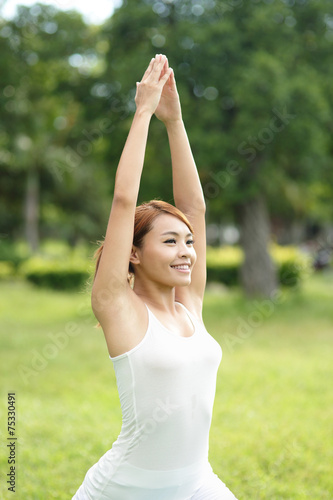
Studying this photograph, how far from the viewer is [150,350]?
5.88 feet

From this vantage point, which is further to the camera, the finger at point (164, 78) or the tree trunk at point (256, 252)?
the tree trunk at point (256, 252)

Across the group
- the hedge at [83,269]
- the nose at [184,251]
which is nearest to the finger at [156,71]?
the nose at [184,251]

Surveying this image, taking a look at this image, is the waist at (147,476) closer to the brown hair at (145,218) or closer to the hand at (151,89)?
the brown hair at (145,218)

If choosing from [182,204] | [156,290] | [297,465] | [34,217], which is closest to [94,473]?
[156,290]

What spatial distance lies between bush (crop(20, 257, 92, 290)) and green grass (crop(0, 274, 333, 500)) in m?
4.85

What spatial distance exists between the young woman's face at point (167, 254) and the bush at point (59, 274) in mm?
15602

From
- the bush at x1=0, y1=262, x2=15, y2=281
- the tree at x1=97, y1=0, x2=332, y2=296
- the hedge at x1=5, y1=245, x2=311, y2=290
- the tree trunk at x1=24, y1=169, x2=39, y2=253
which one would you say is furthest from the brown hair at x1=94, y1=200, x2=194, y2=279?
the tree trunk at x1=24, y1=169, x2=39, y2=253

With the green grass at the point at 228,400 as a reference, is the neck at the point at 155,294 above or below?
above

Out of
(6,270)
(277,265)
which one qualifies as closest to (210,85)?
(277,265)

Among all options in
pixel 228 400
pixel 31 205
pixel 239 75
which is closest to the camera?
pixel 228 400

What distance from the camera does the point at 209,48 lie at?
11453 millimetres

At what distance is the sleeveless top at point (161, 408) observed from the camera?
1.79 metres

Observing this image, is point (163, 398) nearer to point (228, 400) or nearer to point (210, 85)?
point (228, 400)

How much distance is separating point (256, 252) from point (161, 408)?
470 inches
